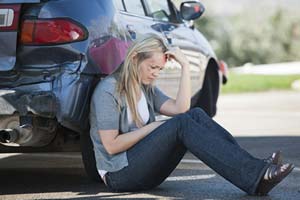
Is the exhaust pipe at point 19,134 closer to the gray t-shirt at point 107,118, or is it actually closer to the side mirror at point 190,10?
the gray t-shirt at point 107,118

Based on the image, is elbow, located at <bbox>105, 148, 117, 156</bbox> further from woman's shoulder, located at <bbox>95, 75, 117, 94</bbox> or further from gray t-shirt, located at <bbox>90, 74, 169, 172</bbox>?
woman's shoulder, located at <bbox>95, 75, 117, 94</bbox>

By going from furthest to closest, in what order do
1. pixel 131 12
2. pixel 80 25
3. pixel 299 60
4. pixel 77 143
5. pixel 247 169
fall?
pixel 299 60 < pixel 131 12 < pixel 77 143 < pixel 80 25 < pixel 247 169

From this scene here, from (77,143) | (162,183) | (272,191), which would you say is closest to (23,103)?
(77,143)

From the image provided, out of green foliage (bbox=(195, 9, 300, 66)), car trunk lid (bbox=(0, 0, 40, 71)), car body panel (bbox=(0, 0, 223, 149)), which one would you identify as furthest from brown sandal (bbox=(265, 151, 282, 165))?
green foliage (bbox=(195, 9, 300, 66))

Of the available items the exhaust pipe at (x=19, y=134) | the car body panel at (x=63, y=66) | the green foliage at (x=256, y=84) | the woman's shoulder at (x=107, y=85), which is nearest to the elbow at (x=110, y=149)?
the car body panel at (x=63, y=66)

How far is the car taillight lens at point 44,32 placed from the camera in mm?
5086

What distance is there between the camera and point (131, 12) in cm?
620

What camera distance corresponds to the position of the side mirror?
752 centimetres

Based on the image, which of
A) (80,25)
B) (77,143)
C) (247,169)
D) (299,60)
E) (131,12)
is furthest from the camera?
(299,60)

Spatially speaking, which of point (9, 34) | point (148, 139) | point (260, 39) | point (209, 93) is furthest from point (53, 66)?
point (260, 39)

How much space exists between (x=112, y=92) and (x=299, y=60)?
25.1 m

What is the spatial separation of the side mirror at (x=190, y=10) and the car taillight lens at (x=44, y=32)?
2.58 metres

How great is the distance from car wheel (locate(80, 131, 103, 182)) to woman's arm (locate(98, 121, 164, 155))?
348mm

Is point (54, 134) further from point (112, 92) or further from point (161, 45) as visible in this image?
point (161, 45)
